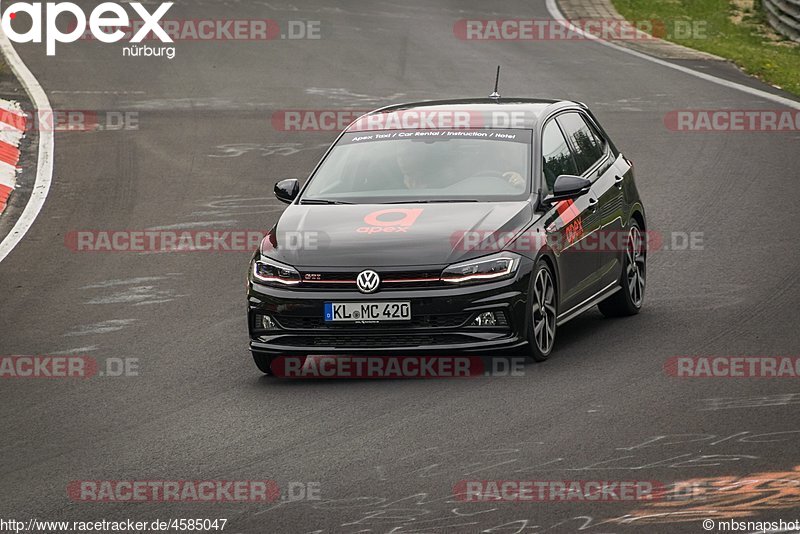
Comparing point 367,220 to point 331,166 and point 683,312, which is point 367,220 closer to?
point 331,166

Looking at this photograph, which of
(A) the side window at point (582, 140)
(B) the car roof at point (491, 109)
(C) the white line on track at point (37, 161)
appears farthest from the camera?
(C) the white line on track at point (37, 161)

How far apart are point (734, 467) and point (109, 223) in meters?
9.65

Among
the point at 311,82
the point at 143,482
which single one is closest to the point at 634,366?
the point at 143,482

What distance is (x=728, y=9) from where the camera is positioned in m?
34.3

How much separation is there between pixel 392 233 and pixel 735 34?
75.2ft

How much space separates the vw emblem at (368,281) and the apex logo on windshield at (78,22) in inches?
729

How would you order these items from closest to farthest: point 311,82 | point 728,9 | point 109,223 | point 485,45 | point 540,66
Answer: point 109,223, point 311,82, point 540,66, point 485,45, point 728,9

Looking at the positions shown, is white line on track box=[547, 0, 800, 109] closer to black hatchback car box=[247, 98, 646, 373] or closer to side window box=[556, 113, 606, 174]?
side window box=[556, 113, 606, 174]

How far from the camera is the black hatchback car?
9953mm

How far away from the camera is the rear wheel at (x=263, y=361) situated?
10.4 m

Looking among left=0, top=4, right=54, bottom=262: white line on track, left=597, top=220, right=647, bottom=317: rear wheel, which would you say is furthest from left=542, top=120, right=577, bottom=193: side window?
left=0, top=4, right=54, bottom=262: white line on track

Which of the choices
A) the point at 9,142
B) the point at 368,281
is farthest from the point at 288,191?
the point at 9,142

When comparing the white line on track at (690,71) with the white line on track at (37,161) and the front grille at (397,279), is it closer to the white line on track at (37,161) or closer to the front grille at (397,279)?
the white line on track at (37,161)

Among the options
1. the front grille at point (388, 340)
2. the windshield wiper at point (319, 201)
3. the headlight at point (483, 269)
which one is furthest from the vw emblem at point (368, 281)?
the windshield wiper at point (319, 201)
